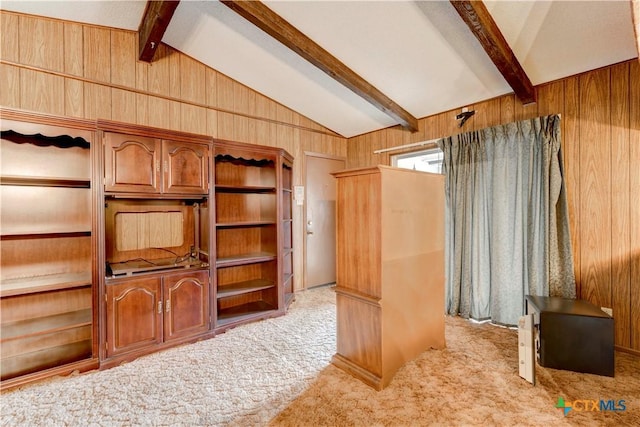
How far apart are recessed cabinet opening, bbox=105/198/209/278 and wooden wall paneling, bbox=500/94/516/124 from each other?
10.4 feet

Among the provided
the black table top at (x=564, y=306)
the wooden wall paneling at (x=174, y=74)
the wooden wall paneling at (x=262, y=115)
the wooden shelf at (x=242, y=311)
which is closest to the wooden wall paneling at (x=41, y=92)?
the wooden wall paneling at (x=174, y=74)

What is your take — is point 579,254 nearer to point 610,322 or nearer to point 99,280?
point 610,322

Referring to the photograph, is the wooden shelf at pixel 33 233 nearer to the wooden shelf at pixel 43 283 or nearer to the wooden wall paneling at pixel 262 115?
the wooden shelf at pixel 43 283

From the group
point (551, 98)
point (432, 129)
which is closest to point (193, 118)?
point (432, 129)

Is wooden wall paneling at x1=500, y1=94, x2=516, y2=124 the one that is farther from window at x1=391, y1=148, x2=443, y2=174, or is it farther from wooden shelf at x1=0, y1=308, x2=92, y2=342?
wooden shelf at x1=0, y1=308, x2=92, y2=342

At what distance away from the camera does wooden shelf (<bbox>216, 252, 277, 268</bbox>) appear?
9.63ft

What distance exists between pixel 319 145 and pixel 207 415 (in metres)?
3.52

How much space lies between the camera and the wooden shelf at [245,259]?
293 cm

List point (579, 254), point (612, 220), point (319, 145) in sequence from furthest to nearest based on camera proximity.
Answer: point (319, 145) < point (579, 254) < point (612, 220)

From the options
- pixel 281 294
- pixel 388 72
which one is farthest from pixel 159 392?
pixel 388 72

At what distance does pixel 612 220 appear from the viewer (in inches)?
94.6

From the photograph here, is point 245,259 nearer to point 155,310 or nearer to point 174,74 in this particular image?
point 155,310

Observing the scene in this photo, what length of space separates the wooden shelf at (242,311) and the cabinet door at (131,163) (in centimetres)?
144

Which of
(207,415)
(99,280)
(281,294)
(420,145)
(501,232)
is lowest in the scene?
(207,415)
